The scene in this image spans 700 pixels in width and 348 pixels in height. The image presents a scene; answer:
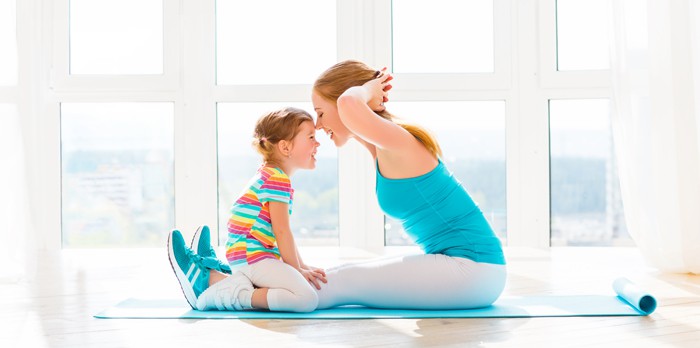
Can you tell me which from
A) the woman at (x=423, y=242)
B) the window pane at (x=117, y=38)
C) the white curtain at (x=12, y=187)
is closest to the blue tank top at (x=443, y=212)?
the woman at (x=423, y=242)

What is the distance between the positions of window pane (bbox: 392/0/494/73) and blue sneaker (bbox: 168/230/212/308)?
1.99m

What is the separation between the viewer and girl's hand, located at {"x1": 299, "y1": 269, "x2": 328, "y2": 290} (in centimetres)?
212

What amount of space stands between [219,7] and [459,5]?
3.80 ft

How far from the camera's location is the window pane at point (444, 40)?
3.93m

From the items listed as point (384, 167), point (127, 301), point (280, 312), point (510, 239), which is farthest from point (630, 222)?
point (127, 301)

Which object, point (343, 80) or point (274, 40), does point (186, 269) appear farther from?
point (274, 40)

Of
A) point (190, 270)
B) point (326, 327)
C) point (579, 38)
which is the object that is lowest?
point (326, 327)

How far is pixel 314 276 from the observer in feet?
7.00

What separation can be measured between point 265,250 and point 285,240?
7cm

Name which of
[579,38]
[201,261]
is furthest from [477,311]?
[579,38]

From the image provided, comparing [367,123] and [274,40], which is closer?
[367,123]

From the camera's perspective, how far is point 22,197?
9.68 feet

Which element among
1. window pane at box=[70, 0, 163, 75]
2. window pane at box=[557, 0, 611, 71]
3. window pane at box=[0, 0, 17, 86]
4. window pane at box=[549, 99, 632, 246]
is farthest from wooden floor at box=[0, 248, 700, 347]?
window pane at box=[70, 0, 163, 75]

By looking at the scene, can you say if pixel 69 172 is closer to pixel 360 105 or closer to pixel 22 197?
pixel 22 197
